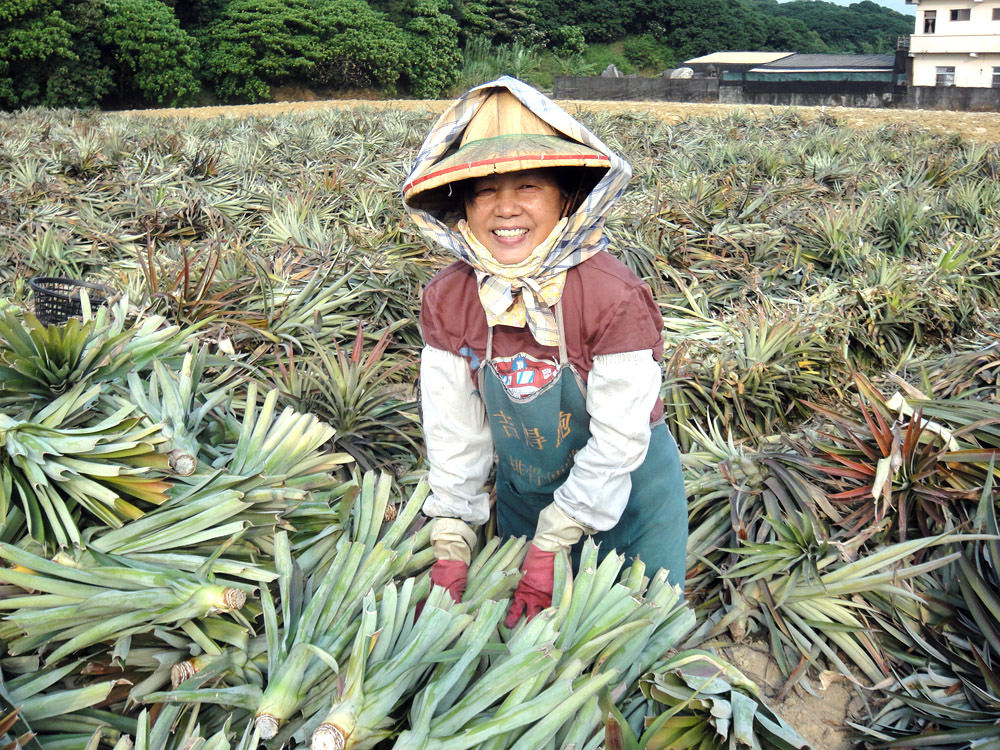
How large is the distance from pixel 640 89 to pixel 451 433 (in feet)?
71.5

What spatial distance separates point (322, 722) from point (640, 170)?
8.66 meters

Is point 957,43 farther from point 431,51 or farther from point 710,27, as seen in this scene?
point 431,51

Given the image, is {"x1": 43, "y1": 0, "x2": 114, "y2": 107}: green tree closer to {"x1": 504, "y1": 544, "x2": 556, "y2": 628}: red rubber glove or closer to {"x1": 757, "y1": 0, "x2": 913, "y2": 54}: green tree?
{"x1": 504, "y1": 544, "x2": 556, "y2": 628}: red rubber glove

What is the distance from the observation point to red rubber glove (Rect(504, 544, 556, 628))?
1789mm

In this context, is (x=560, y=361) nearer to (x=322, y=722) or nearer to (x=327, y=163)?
(x=322, y=722)

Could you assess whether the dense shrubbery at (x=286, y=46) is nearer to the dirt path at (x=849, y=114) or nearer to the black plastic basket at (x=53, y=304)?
the dirt path at (x=849, y=114)

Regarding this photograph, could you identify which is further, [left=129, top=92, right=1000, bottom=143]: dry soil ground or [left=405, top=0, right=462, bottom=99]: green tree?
[left=405, top=0, right=462, bottom=99]: green tree

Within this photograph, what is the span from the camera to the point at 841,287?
5863 mm

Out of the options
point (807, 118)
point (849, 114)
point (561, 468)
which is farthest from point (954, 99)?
point (561, 468)

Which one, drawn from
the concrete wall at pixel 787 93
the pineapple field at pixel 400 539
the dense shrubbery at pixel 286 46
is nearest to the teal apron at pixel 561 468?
the pineapple field at pixel 400 539

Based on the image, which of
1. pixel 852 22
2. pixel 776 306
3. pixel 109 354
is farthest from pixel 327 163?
pixel 852 22

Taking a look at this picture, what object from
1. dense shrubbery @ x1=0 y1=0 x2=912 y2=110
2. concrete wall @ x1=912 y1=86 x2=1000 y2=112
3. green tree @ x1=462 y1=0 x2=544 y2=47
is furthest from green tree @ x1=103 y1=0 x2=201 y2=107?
concrete wall @ x1=912 y1=86 x2=1000 y2=112

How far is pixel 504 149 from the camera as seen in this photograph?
1.71 metres

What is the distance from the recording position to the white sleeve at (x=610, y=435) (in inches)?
69.9
